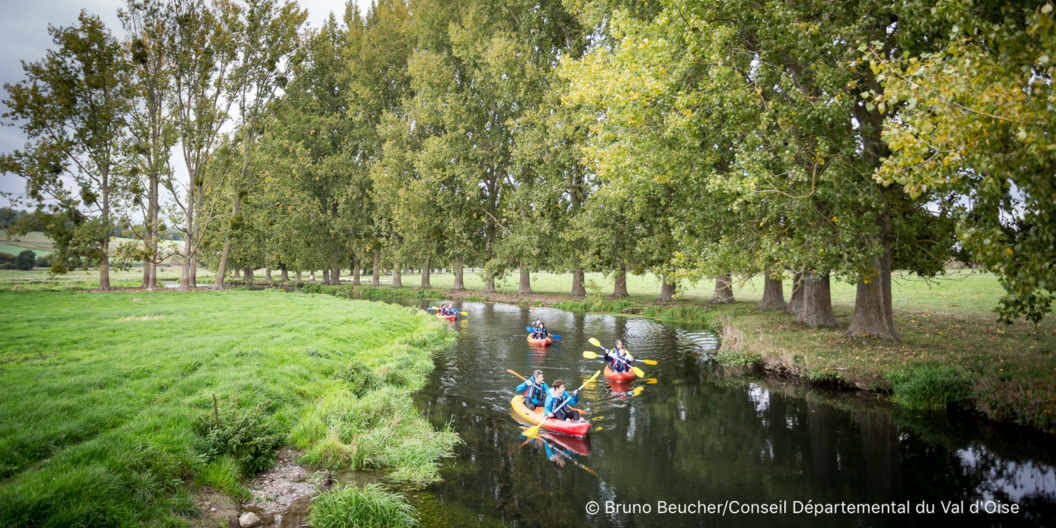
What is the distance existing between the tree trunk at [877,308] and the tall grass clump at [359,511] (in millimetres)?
15313

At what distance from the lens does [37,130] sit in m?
27.3

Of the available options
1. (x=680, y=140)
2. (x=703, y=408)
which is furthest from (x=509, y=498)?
(x=680, y=140)

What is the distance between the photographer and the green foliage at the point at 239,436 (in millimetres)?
7562

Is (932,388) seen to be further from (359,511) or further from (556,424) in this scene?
(359,511)

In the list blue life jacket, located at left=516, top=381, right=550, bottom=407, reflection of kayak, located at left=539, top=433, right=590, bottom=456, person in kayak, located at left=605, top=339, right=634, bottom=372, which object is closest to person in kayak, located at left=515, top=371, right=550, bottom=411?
blue life jacket, located at left=516, top=381, right=550, bottom=407

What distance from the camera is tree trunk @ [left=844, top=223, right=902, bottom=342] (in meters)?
14.8

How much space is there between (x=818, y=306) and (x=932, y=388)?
25.2ft

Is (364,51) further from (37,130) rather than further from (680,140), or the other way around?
(680,140)

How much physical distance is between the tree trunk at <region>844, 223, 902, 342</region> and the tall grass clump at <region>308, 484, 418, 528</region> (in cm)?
1531

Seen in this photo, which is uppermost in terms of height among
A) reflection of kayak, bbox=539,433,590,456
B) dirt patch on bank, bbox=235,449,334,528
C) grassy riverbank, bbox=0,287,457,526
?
grassy riverbank, bbox=0,287,457,526

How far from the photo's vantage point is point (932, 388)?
36.9 ft

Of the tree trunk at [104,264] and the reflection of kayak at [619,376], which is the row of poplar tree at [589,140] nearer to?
the tree trunk at [104,264]

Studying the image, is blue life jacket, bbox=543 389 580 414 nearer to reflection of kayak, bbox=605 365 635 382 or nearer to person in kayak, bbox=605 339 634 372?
reflection of kayak, bbox=605 365 635 382

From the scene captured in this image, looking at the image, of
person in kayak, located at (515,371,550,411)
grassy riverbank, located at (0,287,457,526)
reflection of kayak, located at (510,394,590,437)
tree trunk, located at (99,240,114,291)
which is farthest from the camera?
tree trunk, located at (99,240,114,291)
